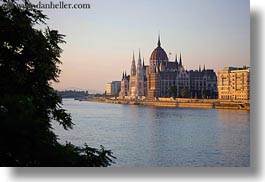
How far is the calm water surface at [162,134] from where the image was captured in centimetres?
327

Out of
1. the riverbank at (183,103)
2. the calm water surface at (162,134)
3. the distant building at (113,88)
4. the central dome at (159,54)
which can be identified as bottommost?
the calm water surface at (162,134)

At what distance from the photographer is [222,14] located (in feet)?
11.3

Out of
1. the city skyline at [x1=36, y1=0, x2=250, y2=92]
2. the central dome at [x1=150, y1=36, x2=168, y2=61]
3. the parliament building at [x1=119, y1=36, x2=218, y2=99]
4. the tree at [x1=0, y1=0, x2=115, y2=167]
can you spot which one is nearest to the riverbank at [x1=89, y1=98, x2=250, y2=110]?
the parliament building at [x1=119, y1=36, x2=218, y2=99]

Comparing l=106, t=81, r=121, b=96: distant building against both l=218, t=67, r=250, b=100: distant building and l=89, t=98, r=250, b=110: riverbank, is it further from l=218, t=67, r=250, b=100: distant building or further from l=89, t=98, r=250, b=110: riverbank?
l=218, t=67, r=250, b=100: distant building

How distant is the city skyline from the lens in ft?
10.9

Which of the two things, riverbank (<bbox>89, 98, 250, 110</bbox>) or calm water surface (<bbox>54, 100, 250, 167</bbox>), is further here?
riverbank (<bbox>89, 98, 250, 110</bbox>)

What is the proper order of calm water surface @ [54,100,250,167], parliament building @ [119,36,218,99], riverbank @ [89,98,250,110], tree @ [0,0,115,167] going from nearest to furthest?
tree @ [0,0,115,167] → calm water surface @ [54,100,250,167] → parliament building @ [119,36,218,99] → riverbank @ [89,98,250,110]

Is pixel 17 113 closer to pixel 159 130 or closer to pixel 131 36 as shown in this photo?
pixel 131 36

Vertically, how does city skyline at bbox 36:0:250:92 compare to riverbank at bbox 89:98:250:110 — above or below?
above

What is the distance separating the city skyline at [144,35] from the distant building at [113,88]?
42 mm

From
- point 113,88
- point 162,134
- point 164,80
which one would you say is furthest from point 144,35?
point 162,134

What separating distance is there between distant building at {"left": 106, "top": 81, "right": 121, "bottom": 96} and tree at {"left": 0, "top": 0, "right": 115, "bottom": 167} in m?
0.85

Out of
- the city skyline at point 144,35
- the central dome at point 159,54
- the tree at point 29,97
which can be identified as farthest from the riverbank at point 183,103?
the tree at point 29,97

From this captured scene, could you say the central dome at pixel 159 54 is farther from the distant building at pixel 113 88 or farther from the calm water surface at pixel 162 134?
the calm water surface at pixel 162 134
